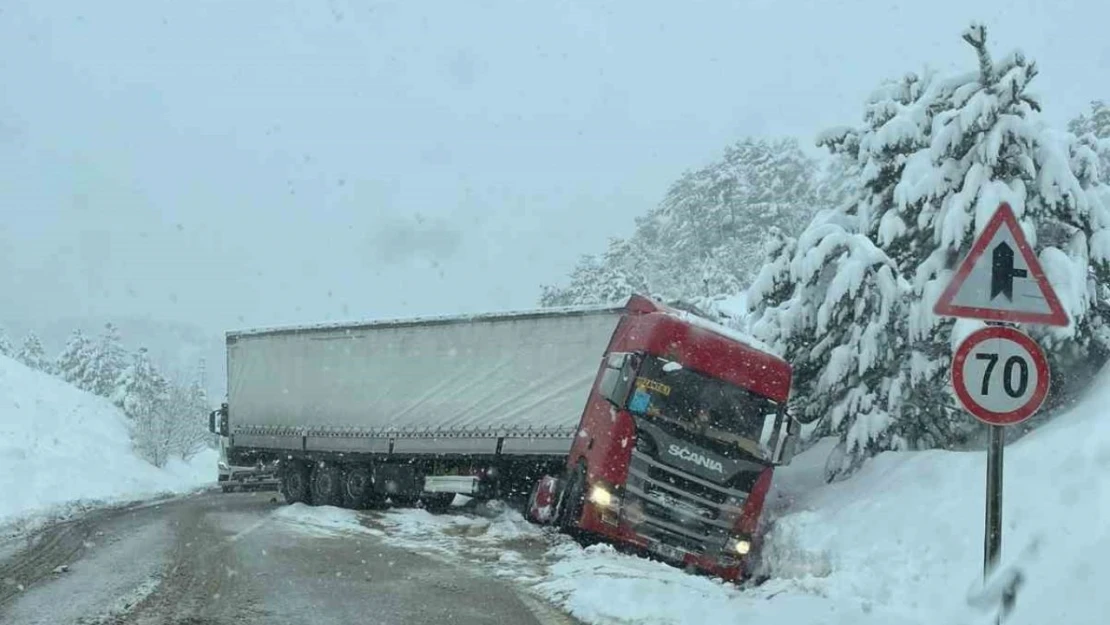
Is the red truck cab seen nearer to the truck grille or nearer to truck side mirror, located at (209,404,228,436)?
the truck grille

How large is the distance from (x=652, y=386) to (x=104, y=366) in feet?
300

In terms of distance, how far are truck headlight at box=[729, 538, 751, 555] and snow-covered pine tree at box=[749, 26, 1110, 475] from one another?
236 centimetres

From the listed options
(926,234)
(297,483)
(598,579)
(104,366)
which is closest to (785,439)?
(926,234)

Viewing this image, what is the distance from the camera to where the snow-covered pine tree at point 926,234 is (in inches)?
502

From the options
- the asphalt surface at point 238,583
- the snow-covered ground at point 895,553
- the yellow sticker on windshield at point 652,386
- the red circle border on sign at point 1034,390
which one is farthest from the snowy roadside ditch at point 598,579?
the red circle border on sign at point 1034,390

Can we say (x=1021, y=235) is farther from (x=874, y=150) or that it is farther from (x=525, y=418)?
(x=525, y=418)

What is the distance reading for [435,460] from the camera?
17.6 meters

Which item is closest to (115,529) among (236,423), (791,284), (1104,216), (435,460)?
(435,460)

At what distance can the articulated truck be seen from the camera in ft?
40.6

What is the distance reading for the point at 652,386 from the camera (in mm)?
12711

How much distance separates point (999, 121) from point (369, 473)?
482 inches

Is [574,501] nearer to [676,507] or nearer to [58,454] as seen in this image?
[676,507]

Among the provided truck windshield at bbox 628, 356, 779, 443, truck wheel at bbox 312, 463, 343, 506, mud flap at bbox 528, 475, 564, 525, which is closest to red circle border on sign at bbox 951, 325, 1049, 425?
truck windshield at bbox 628, 356, 779, 443

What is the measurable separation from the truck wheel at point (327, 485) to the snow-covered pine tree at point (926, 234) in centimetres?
909
